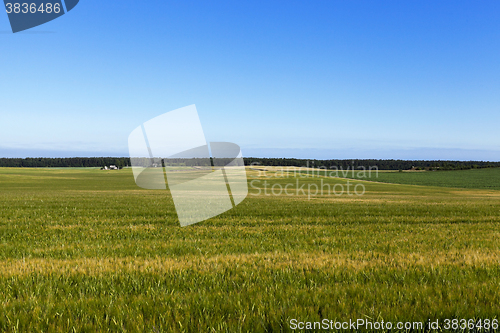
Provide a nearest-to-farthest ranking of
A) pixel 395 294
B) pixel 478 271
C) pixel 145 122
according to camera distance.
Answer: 1. pixel 395 294
2. pixel 478 271
3. pixel 145 122

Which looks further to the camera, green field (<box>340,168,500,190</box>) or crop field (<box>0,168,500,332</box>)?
green field (<box>340,168,500,190</box>)

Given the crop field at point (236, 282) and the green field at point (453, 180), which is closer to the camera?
the crop field at point (236, 282)

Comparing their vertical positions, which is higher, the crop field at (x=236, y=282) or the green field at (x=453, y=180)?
the crop field at (x=236, y=282)

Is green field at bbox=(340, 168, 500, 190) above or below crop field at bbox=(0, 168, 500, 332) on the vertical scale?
below

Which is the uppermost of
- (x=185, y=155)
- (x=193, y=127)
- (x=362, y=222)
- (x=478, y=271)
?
(x=193, y=127)

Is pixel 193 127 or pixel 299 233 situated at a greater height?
pixel 193 127

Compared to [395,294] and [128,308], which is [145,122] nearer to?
[128,308]

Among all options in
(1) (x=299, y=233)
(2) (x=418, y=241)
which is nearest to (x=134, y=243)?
(1) (x=299, y=233)

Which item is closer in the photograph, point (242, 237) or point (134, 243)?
point (134, 243)

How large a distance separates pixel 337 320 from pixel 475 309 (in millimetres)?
1937

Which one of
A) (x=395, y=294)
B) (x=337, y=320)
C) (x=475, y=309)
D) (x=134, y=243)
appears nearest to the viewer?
(x=337, y=320)

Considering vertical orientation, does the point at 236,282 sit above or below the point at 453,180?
above

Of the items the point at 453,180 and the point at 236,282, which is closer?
the point at 236,282

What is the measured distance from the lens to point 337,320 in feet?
12.1
